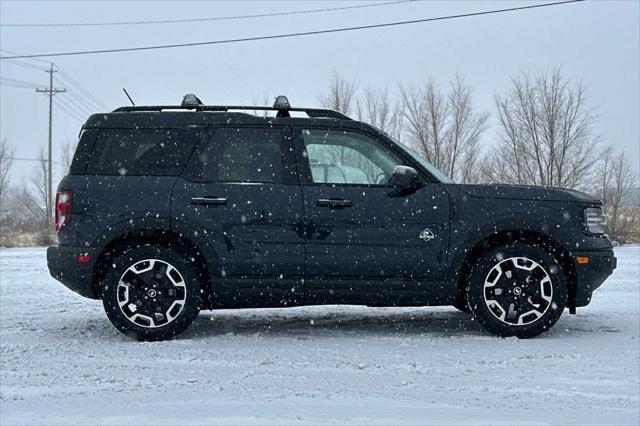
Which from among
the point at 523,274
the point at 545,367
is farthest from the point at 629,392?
the point at 523,274

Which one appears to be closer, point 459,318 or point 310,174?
point 310,174

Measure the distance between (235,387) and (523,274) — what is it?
275cm

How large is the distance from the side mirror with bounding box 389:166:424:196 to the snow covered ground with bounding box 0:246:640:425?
123 centimetres

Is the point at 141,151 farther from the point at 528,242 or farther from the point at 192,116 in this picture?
the point at 528,242

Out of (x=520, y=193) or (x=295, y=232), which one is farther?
(x=520, y=193)

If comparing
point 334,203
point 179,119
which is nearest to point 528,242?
point 334,203

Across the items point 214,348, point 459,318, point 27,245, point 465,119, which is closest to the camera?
point 214,348

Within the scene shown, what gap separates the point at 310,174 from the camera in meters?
5.96

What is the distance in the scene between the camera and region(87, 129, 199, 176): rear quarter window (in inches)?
237

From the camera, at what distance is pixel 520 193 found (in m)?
6.03

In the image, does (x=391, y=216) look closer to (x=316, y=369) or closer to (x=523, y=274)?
(x=523, y=274)

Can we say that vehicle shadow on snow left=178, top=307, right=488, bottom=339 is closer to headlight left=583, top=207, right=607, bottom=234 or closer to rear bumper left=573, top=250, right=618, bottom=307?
rear bumper left=573, top=250, right=618, bottom=307

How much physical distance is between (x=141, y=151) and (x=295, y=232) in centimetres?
150

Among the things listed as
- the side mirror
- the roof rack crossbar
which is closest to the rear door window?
the roof rack crossbar
